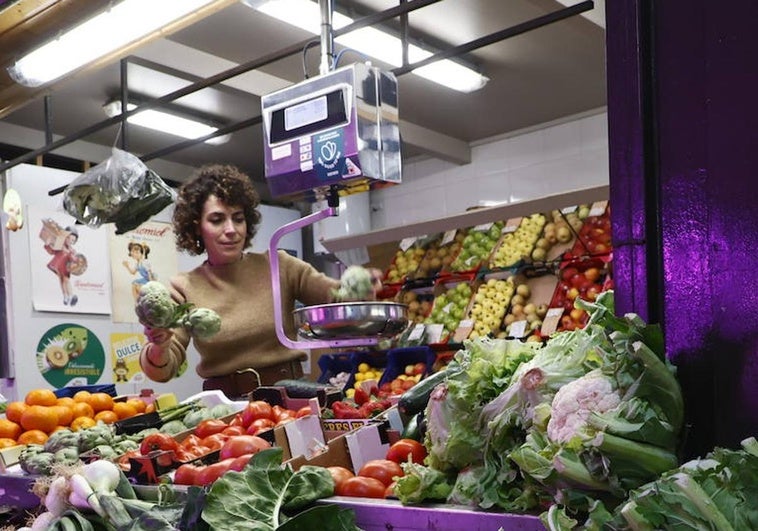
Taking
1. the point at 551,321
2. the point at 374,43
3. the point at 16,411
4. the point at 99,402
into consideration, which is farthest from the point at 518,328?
the point at 16,411

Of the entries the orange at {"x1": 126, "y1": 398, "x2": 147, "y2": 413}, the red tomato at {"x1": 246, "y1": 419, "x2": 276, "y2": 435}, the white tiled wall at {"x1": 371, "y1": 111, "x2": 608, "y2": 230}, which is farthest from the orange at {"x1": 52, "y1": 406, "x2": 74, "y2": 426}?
the white tiled wall at {"x1": 371, "y1": 111, "x2": 608, "y2": 230}

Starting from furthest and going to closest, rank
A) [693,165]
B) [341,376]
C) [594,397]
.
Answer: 1. [341,376]
2. [693,165]
3. [594,397]

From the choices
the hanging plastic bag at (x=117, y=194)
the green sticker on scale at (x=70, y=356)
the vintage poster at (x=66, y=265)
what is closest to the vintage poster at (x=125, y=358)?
the green sticker on scale at (x=70, y=356)

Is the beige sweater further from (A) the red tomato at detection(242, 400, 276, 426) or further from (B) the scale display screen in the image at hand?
(B) the scale display screen

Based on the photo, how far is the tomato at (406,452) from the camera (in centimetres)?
200

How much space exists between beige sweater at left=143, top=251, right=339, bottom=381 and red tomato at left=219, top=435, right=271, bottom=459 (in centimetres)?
169

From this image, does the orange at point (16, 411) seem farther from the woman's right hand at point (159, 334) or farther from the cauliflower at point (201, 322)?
the cauliflower at point (201, 322)

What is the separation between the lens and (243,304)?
4117 millimetres

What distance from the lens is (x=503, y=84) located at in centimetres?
776

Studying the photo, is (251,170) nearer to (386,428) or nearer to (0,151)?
(0,151)

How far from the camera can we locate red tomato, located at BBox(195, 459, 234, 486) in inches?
83.3

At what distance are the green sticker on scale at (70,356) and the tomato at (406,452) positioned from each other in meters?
6.21

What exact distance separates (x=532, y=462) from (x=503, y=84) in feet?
22.2

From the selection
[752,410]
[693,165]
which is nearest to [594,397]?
[752,410]
